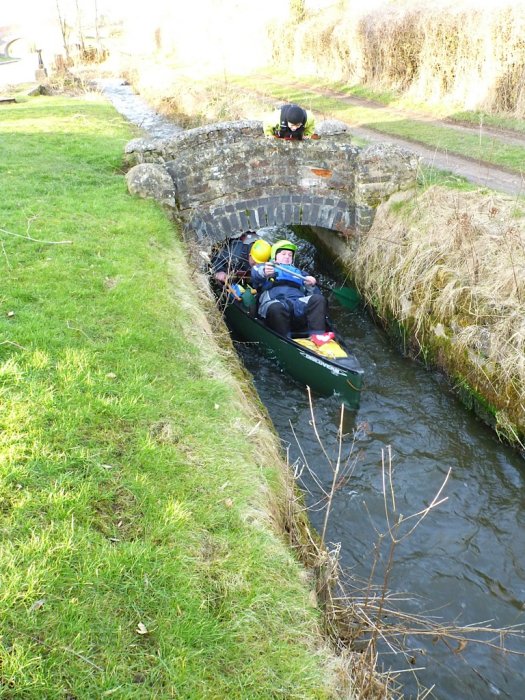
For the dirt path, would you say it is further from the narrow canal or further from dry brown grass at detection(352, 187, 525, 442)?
the narrow canal

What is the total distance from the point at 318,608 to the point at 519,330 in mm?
4144

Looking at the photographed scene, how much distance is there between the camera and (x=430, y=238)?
7.78 meters

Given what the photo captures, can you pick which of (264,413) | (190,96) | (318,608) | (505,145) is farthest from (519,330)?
(190,96)

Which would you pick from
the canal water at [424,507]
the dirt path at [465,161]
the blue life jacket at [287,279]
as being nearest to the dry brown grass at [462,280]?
the canal water at [424,507]

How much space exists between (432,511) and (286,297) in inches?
151

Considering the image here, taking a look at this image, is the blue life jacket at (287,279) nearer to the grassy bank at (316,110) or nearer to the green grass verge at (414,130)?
the grassy bank at (316,110)

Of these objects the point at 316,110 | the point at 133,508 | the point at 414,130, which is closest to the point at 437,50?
the point at 316,110

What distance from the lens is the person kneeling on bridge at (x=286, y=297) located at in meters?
7.94

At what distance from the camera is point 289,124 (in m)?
8.84

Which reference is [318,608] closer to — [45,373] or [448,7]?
[45,373]

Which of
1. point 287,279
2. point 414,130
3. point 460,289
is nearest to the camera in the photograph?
point 460,289

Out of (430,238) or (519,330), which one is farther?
(430,238)

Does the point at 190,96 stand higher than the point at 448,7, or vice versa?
the point at 448,7

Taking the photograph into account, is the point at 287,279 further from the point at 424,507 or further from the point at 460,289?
the point at 424,507
